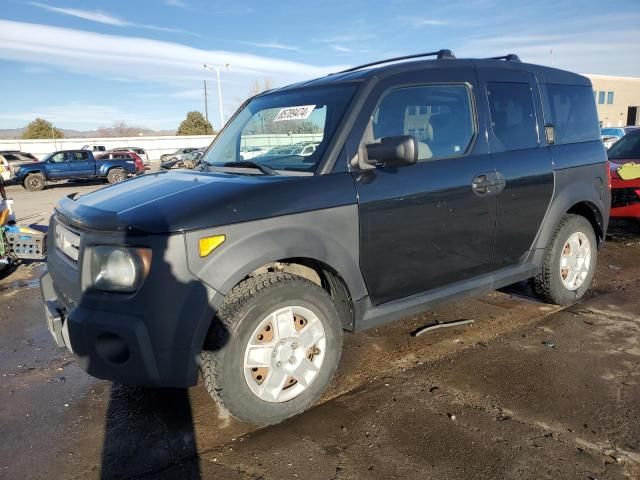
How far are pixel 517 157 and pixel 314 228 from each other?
190cm

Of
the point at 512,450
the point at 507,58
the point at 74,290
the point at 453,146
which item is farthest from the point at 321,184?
the point at 507,58

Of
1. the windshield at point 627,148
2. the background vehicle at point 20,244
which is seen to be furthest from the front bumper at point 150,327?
the windshield at point 627,148

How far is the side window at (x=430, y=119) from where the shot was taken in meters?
3.16

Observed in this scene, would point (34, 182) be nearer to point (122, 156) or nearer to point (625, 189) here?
point (122, 156)

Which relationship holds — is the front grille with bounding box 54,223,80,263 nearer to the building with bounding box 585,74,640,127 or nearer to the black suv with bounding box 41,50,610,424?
the black suv with bounding box 41,50,610,424

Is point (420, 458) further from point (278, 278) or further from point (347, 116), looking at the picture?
point (347, 116)

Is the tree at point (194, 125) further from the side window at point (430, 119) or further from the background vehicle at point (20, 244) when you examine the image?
the side window at point (430, 119)

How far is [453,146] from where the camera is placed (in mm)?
3455

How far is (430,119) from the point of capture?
11.1ft

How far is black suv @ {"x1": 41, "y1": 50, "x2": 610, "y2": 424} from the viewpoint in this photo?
2.42 m

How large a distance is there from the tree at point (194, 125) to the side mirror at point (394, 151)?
209ft

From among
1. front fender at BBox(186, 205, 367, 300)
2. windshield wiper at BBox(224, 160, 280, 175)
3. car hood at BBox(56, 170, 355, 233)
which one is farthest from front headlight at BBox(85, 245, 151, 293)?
windshield wiper at BBox(224, 160, 280, 175)

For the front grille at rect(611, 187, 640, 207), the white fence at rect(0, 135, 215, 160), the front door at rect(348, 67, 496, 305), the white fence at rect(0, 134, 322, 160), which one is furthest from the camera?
the white fence at rect(0, 135, 215, 160)

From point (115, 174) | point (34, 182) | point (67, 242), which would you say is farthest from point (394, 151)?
point (115, 174)
